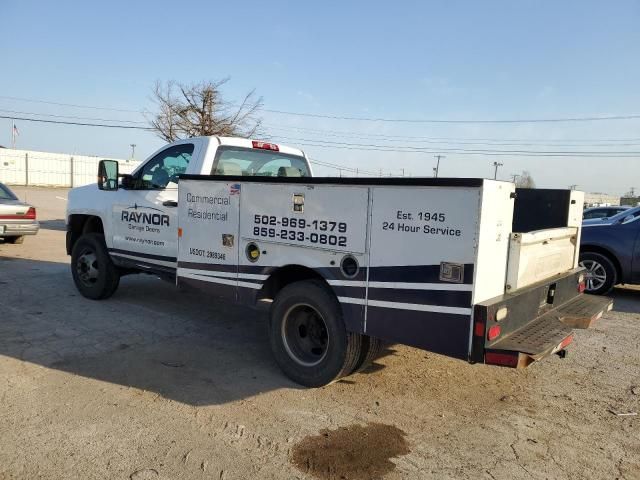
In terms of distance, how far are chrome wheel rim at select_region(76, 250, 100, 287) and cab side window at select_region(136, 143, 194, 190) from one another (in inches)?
57.1

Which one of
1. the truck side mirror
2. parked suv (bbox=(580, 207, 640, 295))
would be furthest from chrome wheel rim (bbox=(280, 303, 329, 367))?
parked suv (bbox=(580, 207, 640, 295))

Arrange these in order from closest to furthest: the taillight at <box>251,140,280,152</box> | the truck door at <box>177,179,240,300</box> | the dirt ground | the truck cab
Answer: the dirt ground
the truck door at <box>177,179,240,300</box>
the truck cab
the taillight at <box>251,140,280,152</box>

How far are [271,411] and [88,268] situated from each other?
4.49m

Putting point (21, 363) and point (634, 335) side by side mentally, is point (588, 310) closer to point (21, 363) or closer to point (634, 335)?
point (634, 335)

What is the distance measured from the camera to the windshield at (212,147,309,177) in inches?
235

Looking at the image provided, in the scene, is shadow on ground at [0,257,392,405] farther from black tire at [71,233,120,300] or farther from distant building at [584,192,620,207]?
distant building at [584,192,620,207]

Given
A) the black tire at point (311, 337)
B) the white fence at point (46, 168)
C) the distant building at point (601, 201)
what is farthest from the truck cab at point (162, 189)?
the distant building at point (601, 201)

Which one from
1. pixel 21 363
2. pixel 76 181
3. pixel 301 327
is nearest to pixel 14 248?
→ pixel 21 363

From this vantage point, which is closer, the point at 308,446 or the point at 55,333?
the point at 308,446

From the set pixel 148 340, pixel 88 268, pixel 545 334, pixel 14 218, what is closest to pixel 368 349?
pixel 545 334

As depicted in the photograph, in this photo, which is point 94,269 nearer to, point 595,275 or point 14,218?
point 14,218

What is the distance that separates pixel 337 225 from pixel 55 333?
3.65m

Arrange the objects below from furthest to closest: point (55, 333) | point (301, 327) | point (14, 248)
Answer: point (14, 248) < point (55, 333) < point (301, 327)

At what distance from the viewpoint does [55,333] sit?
5633 millimetres
